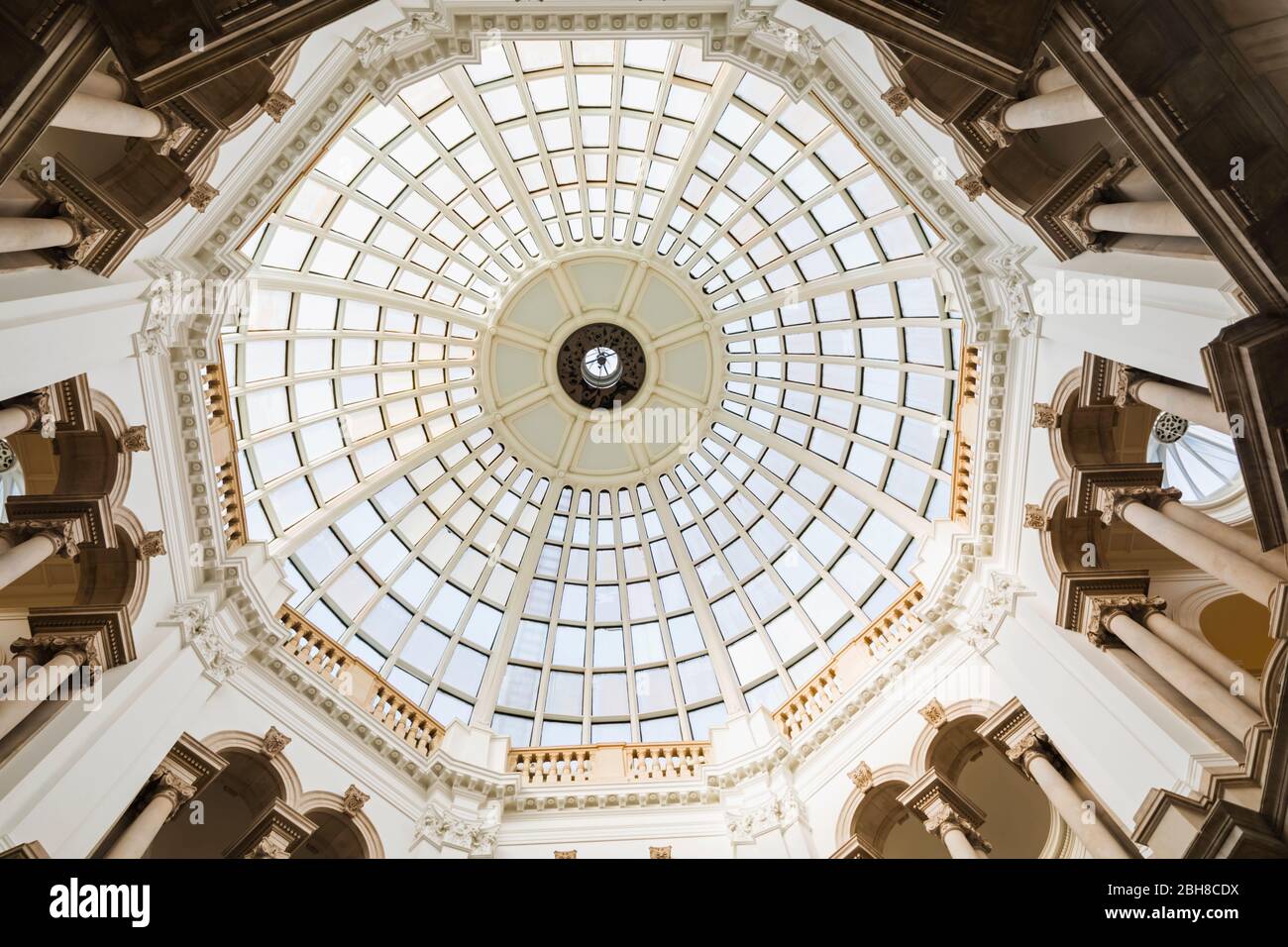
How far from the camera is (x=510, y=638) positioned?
1042 inches

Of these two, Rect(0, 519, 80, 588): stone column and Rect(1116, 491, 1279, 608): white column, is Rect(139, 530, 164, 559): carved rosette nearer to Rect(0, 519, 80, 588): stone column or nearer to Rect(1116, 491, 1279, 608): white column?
Rect(0, 519, 80, 588): stone column

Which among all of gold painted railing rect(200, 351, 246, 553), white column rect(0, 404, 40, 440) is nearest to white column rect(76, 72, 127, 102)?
white column rect(0, 404, 40, 440)

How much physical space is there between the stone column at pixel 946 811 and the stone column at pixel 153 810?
15632 millimetres

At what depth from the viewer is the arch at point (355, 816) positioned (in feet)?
60.3

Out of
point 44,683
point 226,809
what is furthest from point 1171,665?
point 226,809

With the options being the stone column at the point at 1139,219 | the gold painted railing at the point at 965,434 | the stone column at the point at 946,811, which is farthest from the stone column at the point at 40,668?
the gold painted railing at the point at 965,434

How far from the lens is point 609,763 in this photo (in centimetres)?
2289

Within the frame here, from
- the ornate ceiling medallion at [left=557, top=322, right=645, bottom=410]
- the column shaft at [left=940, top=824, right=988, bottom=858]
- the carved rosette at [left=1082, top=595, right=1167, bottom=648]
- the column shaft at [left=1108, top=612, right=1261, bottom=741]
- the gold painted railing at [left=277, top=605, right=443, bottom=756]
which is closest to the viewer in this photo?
the column shaft at [left=1108, top=612, right=1261, bottom=741]

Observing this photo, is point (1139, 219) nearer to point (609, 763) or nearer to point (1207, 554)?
point (1207, 554)

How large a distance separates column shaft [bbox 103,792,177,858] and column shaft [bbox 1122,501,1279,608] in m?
19.0

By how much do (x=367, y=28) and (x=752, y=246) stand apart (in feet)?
44.9

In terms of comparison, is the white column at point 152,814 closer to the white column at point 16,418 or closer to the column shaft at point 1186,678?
the white column at point 16,418

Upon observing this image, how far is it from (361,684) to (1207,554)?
19442 millimetres

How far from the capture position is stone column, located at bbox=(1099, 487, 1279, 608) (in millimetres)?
11539
